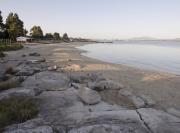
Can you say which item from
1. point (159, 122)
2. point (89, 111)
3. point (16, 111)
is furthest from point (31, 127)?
point (159, 122)

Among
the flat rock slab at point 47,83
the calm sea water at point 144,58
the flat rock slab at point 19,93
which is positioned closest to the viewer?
the flat rock slab at point 19,93

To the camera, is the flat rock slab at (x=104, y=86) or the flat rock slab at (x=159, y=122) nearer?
the flat rock slab at (x=159, y=122)

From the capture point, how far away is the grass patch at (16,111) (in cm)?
621

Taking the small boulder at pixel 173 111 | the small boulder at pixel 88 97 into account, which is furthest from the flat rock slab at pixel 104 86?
the small boulder at pixel 173 111

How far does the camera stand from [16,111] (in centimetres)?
653

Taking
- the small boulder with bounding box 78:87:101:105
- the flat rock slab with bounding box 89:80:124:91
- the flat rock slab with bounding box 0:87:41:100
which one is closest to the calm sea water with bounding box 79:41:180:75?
the flat rock slab with bounding box 89:80:124:91

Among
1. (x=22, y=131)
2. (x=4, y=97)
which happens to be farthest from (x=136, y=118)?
(x=4, y=97)

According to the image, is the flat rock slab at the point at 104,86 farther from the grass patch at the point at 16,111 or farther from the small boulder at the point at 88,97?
the grass patch at the point at 16,111

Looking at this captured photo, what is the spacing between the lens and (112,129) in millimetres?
5379

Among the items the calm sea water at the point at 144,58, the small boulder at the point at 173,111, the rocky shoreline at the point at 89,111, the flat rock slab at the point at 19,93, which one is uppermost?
the flat rock slab at the point at 19,93

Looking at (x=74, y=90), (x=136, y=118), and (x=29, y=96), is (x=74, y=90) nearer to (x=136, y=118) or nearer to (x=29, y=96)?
(x=29, y=96)

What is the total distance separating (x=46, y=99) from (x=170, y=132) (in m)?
4.20

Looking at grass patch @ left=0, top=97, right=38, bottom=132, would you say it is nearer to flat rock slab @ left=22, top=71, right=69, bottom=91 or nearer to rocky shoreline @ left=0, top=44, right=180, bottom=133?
rocky shoreline @ left=0, top=44, right=180, bottom=133

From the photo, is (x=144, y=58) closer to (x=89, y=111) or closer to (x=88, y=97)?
(x=88, y=97)
